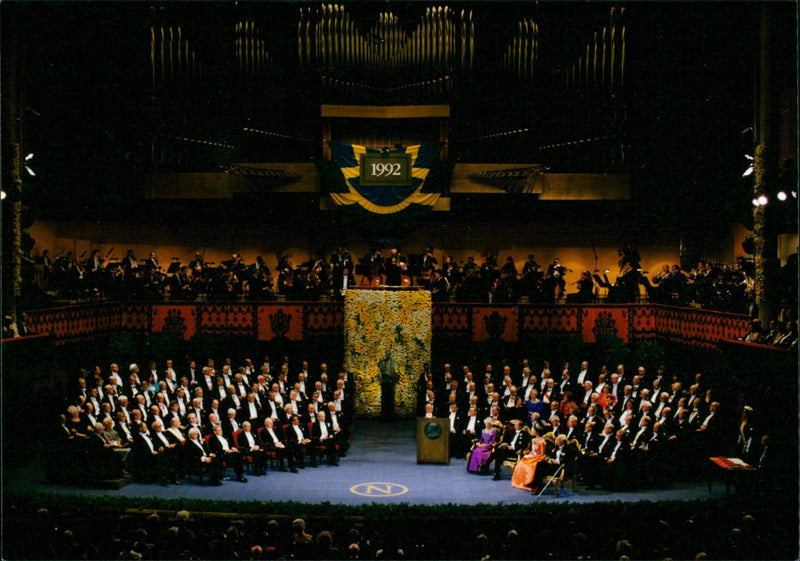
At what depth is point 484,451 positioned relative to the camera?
608 inches

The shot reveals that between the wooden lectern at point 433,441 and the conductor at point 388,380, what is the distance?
13.0 feet

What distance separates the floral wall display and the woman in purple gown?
4569 millimetres

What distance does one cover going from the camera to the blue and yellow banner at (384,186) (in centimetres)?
2159

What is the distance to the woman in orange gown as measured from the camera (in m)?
14.3

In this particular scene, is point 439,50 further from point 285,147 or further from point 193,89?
point 193,89

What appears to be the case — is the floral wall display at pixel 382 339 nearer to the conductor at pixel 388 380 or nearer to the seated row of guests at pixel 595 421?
the conductor at pixel 388 380

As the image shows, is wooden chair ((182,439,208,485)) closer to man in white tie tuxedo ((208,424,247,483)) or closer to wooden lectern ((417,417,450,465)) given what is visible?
man in white tie tuxedo ((208,424,247,483))

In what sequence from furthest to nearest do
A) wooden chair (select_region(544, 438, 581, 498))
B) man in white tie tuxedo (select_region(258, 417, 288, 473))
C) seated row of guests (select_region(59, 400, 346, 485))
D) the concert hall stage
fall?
1. man in white tie tuxedo (select_region(258, 417, 288, 473))
2. seated row of guests (select_region(59, 400, 346, 485))
3. wooden chair (select_region(544, 438, 581, 498))
4. the concert hall stage

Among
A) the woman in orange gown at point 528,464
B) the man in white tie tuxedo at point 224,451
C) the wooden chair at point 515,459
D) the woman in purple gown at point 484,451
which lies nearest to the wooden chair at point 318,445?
the man in white tie tuxedo at point 224,451

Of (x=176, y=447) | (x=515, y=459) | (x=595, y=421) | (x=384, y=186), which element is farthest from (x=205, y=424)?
(x=384, y=186)

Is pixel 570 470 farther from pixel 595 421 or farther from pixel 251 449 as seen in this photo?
pixel 251 449

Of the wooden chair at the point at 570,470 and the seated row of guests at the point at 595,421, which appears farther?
the seated row of guests at the point at 595,421

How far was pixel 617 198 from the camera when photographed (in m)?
24.6

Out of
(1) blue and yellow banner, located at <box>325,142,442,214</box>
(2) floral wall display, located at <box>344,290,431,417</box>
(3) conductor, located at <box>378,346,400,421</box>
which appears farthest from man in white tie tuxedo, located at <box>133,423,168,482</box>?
(1) blue and yellow banner, located at <box>325,142,442,214</box>
